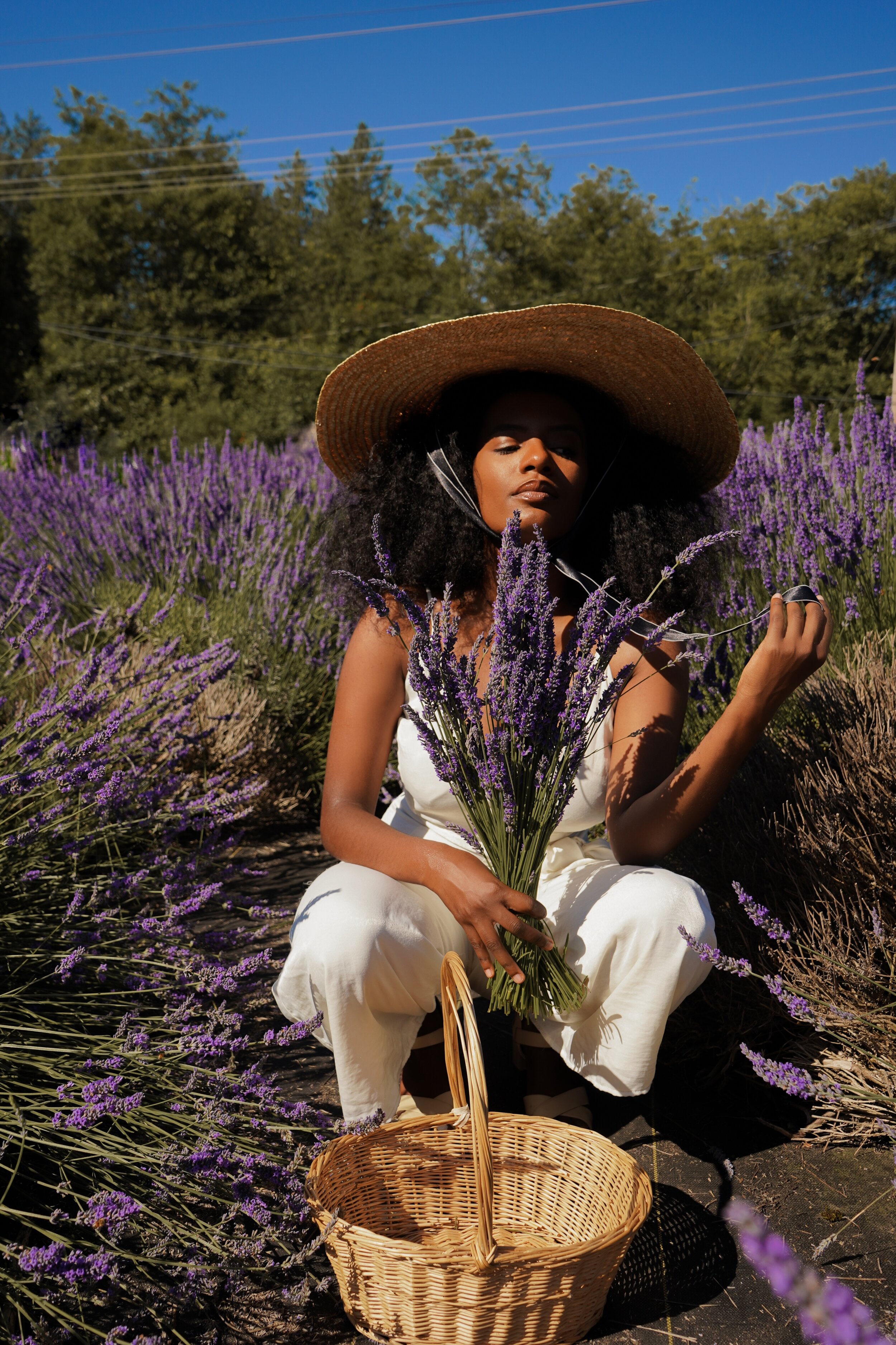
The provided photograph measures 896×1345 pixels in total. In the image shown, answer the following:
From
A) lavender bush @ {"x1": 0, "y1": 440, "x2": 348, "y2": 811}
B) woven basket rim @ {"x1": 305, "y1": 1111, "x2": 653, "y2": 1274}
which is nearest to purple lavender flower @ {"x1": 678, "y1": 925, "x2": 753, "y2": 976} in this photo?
woven basket rim @ {"x1": 305, "y1": 1111, "x2": 653, "y2": 1274}

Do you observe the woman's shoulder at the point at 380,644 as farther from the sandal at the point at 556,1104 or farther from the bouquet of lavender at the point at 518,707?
the sandal at the point at 556,1104

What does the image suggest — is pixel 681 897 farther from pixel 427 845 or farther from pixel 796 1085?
pixel 796 1085

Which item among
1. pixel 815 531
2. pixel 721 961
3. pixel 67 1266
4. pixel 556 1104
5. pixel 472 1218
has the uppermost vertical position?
pixel 815 531

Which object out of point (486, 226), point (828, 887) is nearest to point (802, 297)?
point (486, 226)

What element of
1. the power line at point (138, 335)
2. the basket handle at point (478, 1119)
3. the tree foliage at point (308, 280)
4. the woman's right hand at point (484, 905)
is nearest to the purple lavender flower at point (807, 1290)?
the basket handle at point (478, 1119)

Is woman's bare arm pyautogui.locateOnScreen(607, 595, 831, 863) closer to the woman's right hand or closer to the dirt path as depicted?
the woman's right hand

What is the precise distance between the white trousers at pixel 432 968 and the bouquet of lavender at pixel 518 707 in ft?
0.38

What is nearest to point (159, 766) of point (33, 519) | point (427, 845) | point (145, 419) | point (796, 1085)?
point (427, 845)

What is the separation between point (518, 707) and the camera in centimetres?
159

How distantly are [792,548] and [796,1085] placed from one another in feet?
7.07

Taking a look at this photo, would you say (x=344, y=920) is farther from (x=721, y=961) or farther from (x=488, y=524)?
(x=488, y=524)

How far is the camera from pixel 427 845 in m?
1.75

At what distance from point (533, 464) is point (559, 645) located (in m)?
0.40

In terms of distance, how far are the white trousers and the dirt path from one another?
0.23m
